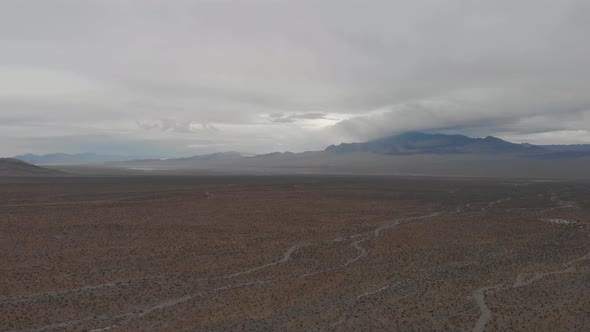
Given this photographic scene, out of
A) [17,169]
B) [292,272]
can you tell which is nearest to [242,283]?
[292,272]

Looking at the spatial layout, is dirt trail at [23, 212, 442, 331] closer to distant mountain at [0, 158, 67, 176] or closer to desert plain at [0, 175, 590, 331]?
desert plain at [0, 175, 590, 331]

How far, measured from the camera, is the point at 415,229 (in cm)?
3359

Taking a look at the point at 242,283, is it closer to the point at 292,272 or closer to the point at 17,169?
the point at 292,272

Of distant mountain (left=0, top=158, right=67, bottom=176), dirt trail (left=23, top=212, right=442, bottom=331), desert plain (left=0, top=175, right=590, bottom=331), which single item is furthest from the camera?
distant mountain (left=0, top=158, right=67, bottom=176)

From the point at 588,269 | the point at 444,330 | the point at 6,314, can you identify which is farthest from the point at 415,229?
the point at 6,314

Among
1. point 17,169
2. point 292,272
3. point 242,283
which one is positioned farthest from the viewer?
point 17,169

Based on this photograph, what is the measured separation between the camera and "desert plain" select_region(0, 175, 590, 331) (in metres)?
15.4

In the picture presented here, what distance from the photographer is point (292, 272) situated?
21.5 metres

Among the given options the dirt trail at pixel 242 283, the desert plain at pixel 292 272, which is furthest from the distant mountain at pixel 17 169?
the dirt trail at pixel 242 283

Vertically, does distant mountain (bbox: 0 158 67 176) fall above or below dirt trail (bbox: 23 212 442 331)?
above

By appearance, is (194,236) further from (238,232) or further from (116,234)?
(116,234)

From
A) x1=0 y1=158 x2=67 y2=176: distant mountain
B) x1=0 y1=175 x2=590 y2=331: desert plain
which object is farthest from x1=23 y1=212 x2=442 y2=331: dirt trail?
x1=0 y1=158 x2=67 y2=176: distant mountain

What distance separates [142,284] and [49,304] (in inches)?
150

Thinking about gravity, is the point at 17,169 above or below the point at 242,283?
above
